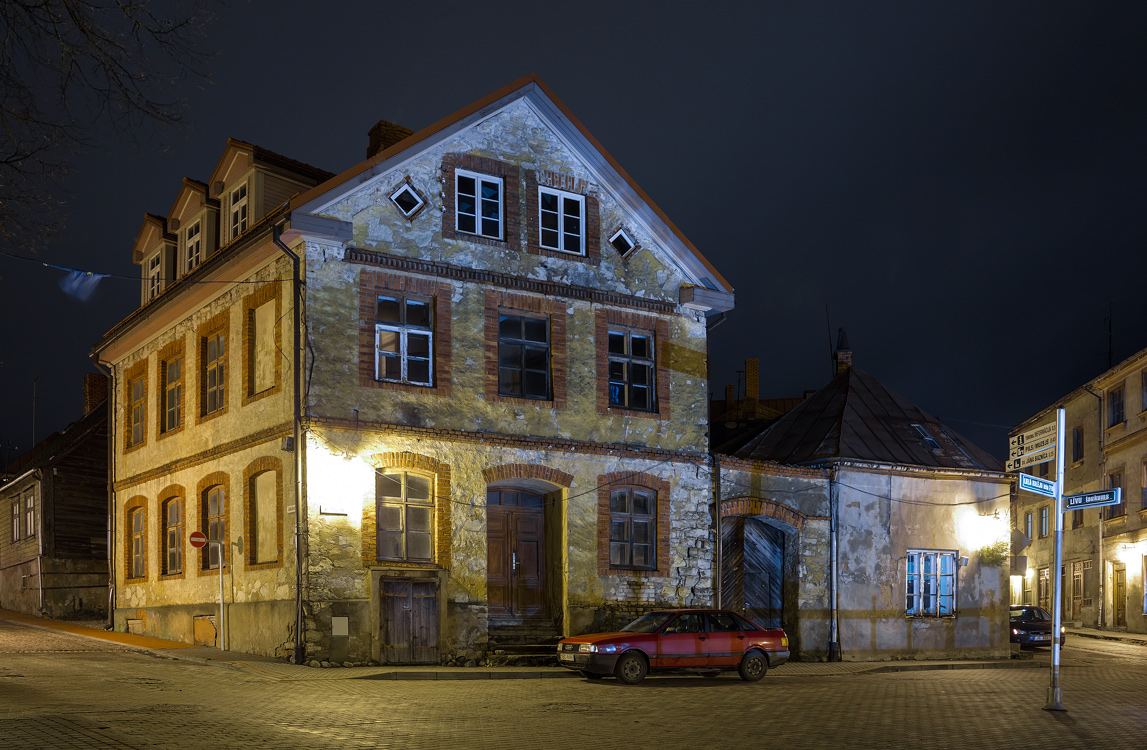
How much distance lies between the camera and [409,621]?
20.0m

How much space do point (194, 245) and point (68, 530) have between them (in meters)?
13.2

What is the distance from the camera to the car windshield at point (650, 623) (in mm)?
19078

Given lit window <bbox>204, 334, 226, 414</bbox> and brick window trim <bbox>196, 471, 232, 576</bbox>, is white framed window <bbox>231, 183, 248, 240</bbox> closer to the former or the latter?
lit window <bbox>204, 334, 226, 414</bbox>

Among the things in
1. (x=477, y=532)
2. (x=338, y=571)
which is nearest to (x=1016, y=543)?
(x=477, y=532)

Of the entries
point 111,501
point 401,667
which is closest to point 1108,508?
point 401,667

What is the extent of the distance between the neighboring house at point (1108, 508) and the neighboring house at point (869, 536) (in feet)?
31.2

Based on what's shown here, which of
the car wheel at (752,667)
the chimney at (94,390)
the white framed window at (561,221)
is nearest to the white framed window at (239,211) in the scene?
the white framed window at (561,221)

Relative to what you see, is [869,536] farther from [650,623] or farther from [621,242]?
[621,242]

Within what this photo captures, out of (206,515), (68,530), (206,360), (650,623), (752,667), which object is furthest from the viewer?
(68,530)

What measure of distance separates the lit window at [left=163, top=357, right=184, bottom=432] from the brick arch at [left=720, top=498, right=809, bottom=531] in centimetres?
1214

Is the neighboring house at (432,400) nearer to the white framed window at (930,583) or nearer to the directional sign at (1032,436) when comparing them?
the white framed window at (930,583)

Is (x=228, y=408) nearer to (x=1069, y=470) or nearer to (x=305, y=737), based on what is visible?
(x=305, y=737)

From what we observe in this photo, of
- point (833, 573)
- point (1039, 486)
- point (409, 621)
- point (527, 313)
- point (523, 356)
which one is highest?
point (527, 313)

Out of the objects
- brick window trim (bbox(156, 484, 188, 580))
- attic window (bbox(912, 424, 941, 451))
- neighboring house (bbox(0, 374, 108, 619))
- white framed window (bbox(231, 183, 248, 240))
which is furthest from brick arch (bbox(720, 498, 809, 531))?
neighboring house (bbox(0, 374, 108, 619))
